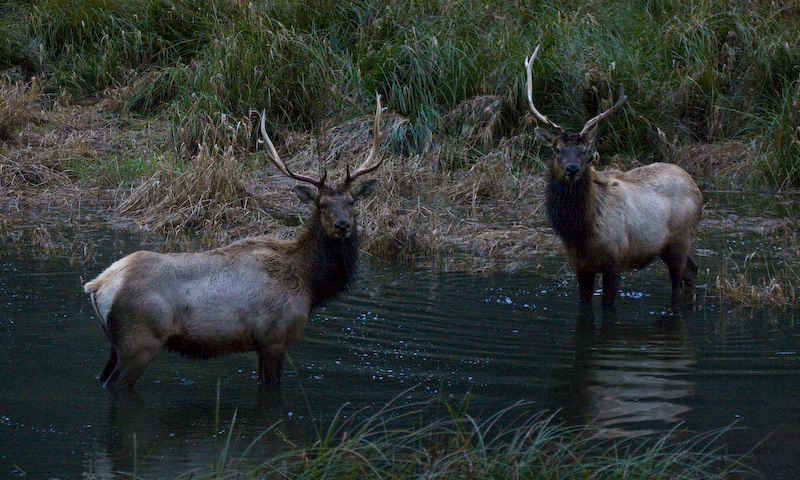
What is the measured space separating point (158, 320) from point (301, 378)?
1.12 meters

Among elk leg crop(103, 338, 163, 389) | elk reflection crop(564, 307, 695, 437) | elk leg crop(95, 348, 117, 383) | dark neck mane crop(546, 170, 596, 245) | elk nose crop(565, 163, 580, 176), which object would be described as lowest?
elk reflection crop(564, 307, 695, 437)

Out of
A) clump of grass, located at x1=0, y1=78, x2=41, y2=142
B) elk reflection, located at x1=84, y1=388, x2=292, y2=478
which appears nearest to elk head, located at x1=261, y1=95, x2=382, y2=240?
elk reflection, located at x1=84, y1=388, x2=292, y2=478

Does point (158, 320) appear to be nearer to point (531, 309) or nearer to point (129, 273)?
point (129, 273)

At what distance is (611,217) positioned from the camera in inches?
345

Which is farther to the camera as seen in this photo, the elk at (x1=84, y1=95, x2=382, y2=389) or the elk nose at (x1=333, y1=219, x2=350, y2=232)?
the elk nose at (x1=333, y1=219, x2=350, y2=232)

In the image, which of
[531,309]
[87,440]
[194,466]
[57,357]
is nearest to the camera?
[194,466]

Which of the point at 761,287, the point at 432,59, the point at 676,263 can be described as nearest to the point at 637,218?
the point at 676,263

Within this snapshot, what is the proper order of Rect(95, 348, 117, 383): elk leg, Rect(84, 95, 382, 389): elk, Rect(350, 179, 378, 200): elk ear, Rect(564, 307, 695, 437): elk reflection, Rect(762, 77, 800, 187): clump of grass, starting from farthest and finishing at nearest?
1. Rect(762, 77, 800, 187): clump of grass
2. Rect(350, 179, 378, 200): elk ear
3. Rect(95, 348, 117, 383): elk leg
4. Rect(84, 95, 382, 389): elk
5. Rect(564, 307, 695, 437): elk reflection

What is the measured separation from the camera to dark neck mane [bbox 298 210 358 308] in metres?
6.82

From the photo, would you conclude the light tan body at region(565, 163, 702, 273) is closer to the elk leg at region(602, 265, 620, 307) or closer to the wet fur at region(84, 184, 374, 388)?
the elk leg at region(602, 265, 620, 307)

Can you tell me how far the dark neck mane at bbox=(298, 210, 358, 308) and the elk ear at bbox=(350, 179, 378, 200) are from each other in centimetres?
27

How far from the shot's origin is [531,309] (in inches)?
334

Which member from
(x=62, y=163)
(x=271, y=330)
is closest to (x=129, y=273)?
(x=271, y=330)

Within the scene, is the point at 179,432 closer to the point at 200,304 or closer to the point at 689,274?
the point at 200,304
